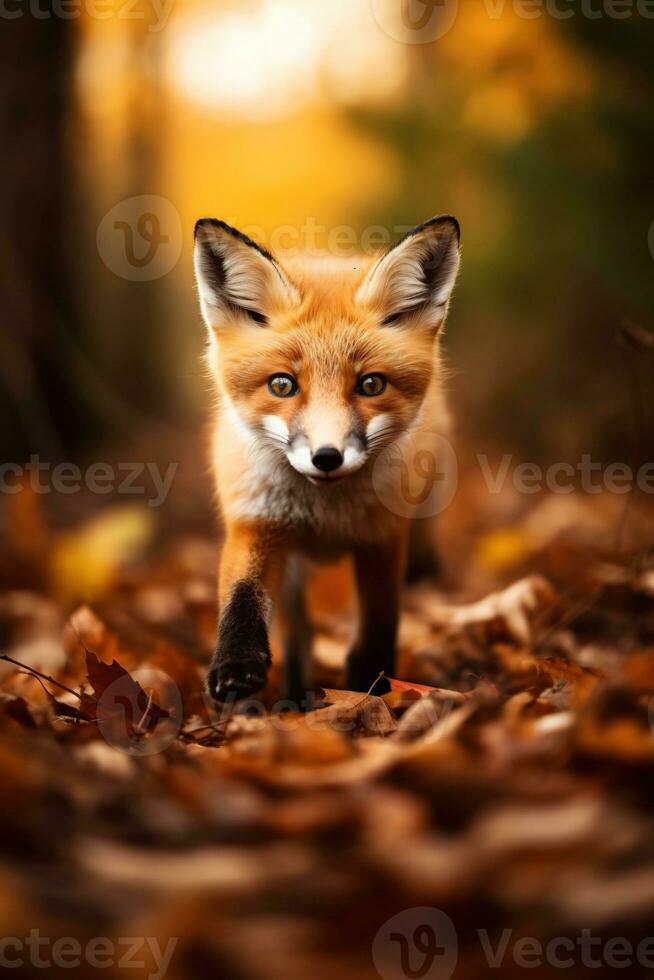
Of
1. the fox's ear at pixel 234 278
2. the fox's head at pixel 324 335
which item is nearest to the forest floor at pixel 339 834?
the fox's head at pixel 324 335

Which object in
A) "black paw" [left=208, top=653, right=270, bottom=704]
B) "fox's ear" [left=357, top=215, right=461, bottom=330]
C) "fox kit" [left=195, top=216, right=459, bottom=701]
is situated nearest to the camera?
"black paw" [left=208, top=653, right=270, bottom=704]

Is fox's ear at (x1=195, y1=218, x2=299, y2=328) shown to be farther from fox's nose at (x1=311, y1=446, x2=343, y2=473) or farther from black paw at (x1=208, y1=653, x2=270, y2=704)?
black paw at (x1=208, y1=653, x2=270, y2=704)

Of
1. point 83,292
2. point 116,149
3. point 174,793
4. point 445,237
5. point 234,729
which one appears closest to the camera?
point 174,793

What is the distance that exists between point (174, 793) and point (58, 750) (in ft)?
1.08

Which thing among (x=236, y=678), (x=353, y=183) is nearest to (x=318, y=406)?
(x=236, y=678)

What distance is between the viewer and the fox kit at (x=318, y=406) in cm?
242

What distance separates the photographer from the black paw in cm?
221

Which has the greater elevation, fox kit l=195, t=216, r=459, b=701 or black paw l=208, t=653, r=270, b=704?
fox kit l=195, t=216, r=459, b=701

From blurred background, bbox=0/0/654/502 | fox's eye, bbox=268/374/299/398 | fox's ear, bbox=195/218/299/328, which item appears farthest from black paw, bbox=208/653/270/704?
blurred background, bbox=0/0/654/502

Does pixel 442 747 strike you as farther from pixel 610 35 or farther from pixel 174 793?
pixel 610 35

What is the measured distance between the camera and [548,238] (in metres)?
5.75

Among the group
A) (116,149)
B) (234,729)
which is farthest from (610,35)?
(116,149)

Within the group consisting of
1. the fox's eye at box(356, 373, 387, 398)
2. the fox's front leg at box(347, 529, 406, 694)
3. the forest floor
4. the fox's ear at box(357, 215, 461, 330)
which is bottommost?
the fox's front leg at box(347, 529, 406, 694)

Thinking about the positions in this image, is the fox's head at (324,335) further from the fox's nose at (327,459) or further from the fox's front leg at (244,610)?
the fox's front leg at (244,610)
